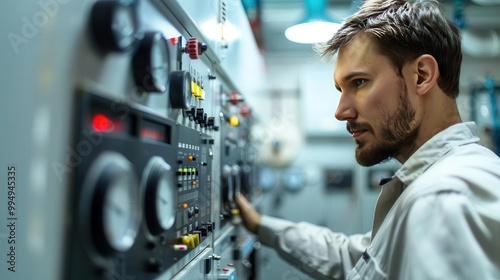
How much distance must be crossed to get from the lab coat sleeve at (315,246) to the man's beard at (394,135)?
1.59 ft

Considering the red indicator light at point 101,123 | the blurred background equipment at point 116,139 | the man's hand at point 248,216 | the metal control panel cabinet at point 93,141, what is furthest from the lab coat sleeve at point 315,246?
the red indicator light at point 101,123

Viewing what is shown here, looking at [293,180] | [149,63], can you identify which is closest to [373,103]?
[149,63]

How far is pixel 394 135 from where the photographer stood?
3.30ft

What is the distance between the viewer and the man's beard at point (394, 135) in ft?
3.21

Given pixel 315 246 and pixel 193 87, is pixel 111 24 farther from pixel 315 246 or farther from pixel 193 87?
pixel 315 246

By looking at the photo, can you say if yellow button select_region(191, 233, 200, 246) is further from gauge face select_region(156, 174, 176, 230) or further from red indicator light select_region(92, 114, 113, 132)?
red indicator light select_region(92, 114, 113, 132)

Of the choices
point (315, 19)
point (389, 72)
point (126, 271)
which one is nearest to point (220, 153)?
point (389, 72)

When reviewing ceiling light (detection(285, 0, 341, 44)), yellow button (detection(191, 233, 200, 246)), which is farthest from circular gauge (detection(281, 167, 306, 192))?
yellow button (detection(191, 233, 200, 246))

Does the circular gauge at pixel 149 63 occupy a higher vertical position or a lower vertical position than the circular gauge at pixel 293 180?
higher

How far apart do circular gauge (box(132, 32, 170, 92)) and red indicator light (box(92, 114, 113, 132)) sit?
11 cm

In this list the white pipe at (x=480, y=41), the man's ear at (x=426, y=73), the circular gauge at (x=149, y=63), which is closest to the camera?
the circular gauge at (x=149, y=63)

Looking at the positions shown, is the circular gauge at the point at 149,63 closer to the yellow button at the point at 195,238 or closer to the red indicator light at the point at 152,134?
the red indicator light at the point at 152,134

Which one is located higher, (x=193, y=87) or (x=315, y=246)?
(x=193, y=87)

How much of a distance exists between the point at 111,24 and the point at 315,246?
1245mm
